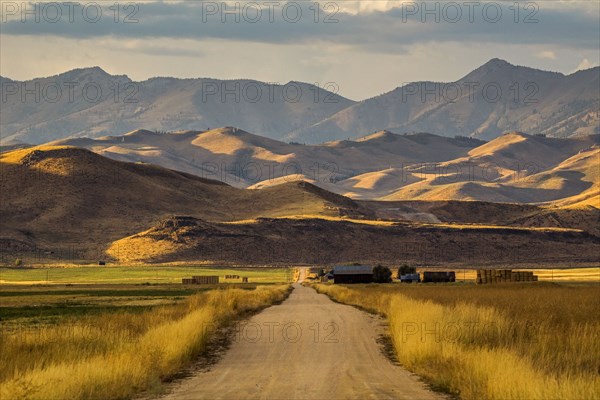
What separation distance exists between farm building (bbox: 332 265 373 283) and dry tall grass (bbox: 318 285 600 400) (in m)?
91.2

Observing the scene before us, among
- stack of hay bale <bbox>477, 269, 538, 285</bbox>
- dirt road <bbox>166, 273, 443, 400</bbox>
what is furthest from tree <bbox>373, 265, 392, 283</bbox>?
dirt road <bbox>166, 273, 443, 400</bbox>

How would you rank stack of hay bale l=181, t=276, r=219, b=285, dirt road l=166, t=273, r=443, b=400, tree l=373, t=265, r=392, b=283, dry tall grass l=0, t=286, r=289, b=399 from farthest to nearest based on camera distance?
tree l=373, t=265, r=392, b=283, stack of hay bale l=181, t=276, r=219, b=285, dirt road l=166, t=273, r=443, b=400, dry tall grass l=0, t=286, r=289, b=399

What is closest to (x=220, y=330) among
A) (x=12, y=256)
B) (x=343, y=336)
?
(x=343, y=336)

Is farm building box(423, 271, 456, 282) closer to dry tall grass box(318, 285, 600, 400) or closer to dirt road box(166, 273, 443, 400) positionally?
dry tall grass box(318, 285, 600, 400)

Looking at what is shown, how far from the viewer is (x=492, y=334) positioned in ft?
105

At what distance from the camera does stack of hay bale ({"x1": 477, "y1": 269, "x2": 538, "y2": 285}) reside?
107625mm

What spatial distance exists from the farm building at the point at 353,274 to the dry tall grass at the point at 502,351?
91227 millimetres

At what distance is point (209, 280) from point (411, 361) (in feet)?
343

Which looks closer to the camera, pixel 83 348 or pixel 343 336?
pixel 83 348

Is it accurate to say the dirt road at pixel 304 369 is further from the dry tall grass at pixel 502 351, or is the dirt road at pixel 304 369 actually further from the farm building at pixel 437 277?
the farm building at pixel 437 277

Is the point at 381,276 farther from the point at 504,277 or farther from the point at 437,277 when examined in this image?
the point at 504,277

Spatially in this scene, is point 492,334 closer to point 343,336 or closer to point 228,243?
point 343,336

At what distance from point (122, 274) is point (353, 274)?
35.5 m

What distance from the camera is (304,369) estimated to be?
27.0 m
